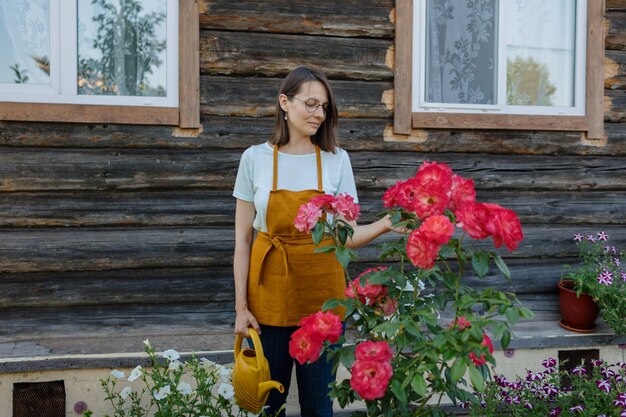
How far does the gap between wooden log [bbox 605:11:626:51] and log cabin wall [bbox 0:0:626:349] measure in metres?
1.06

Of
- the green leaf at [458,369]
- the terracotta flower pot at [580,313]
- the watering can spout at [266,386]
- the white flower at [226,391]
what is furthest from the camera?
the terracotta flower pot at [580,313]

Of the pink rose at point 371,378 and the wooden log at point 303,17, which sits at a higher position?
the wooden log at point 303,17

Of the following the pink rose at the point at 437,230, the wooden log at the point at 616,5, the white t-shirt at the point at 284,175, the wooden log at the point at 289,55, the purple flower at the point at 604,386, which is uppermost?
the wooden log at the point at 616,5

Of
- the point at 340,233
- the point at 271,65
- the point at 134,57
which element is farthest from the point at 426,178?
the point at 134,57

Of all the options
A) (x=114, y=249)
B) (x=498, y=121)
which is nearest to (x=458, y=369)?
(x=114, y=249)

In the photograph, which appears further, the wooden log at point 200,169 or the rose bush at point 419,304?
the wooden log at point 200,169

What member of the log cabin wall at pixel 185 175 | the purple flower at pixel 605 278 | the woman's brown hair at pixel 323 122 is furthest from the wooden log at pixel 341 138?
the woman's brown hair at pixel 323 122

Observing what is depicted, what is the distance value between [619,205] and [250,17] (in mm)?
2891

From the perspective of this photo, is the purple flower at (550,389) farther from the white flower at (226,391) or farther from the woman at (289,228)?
the white flower at (226,391)

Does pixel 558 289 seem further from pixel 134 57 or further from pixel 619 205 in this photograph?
pixel 134 57

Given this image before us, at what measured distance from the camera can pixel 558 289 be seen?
4582 mm

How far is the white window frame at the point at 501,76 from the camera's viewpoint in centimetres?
437

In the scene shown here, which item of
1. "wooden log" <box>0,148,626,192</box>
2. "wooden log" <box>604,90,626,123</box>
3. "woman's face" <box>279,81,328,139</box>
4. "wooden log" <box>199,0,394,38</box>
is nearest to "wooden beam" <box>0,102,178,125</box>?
"wooden log" <box>0,148,626,192</box>

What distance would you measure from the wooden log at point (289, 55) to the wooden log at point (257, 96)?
5 centimetres
